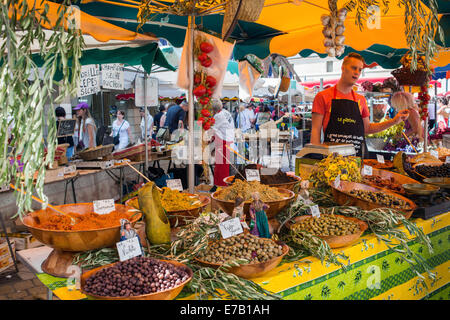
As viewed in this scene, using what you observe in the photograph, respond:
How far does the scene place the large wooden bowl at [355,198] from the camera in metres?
2.49

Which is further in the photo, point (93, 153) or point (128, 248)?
point (93, 153)

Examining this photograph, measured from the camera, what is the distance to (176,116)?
Answer: 8227mm

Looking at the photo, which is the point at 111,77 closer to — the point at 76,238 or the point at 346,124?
the point at 346,124

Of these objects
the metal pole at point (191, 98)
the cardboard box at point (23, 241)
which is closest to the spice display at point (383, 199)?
the metal pole at point (191, 98)

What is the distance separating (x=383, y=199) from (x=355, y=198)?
0.18m

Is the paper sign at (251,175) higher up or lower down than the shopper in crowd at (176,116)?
lower down

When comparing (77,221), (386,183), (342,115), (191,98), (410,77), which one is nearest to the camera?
(77,221)

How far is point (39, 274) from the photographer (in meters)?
1.78

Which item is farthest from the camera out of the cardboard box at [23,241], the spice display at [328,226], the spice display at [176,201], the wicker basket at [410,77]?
the wicker basket at [410,77]

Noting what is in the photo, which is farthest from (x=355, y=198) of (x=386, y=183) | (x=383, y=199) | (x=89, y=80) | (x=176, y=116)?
(x=176, y=116)

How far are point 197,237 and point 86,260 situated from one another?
1.65 feet

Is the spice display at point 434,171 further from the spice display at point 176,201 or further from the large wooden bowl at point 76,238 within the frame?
the large wooden bowl at point 76,238

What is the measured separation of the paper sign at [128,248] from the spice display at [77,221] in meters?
0.20
